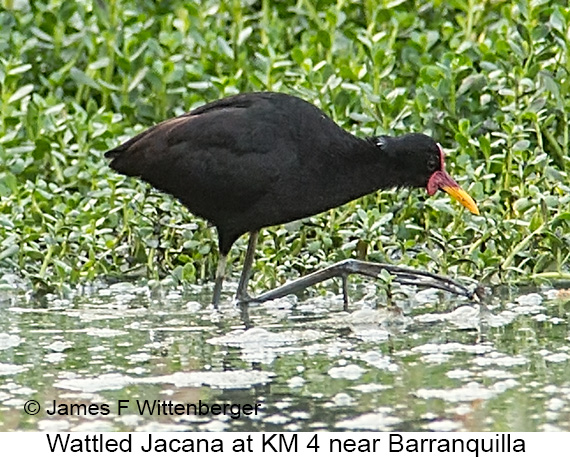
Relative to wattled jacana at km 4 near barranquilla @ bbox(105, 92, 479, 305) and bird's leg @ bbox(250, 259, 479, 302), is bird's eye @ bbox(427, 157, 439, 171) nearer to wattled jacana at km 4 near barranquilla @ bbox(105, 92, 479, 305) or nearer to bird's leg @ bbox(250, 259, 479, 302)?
wattled jacana at km 4 near barranquilla @ bbox(105, 92, 479, 305)

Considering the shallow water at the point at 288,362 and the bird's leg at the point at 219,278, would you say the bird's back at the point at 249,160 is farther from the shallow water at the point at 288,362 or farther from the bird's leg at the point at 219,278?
the shallow water at the point at 288,362

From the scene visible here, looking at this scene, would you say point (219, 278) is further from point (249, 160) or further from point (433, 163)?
point (433, 163)

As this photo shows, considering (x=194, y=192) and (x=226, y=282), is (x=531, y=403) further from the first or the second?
(x=226, y=282)

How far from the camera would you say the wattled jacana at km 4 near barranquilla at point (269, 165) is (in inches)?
286

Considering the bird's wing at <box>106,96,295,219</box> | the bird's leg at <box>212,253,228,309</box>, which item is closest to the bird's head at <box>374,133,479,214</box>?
the bird's wing at <box>106,96,295,219</box>

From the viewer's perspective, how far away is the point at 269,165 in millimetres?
7215

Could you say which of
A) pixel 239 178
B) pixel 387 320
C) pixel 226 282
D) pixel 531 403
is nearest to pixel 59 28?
pixel 226 282

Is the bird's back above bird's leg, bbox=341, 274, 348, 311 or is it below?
above

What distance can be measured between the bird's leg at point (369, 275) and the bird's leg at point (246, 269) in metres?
0.10

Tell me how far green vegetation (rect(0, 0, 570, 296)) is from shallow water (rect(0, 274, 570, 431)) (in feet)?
1.11

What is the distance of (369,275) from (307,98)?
1.75m

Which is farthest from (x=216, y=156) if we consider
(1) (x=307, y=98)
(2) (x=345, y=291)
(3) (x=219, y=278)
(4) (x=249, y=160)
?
(1) (x=307, y=98)

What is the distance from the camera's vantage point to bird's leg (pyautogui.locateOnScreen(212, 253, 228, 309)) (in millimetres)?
7527
